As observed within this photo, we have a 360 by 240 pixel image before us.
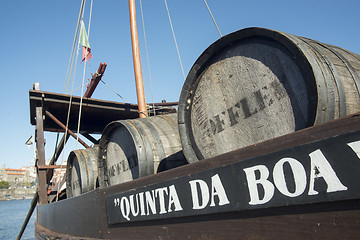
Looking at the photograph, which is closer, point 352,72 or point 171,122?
point 352,72

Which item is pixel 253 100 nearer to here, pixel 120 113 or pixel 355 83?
pixel 355 83

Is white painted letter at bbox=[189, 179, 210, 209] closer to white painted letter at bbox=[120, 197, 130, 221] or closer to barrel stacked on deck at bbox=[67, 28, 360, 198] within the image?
barrel stacked on deck at bbox=[67, 28, 360, 198]

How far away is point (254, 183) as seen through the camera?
145 centimetres

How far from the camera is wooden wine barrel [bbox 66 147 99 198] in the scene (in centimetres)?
514

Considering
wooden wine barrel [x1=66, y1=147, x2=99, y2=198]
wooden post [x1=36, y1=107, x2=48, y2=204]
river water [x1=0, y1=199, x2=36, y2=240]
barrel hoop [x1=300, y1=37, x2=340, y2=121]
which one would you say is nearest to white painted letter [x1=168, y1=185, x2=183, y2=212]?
barrel hoop [x1=300, y1=37, x2=340, y2=121]

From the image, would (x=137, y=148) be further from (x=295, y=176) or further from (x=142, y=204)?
(x=295, y=176)

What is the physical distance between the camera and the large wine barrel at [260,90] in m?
1.72

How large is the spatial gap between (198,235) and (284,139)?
86cm

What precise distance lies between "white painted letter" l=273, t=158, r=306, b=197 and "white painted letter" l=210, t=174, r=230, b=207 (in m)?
0.34

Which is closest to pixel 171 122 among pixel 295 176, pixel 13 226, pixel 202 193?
pixel 202 193

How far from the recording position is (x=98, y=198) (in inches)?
116

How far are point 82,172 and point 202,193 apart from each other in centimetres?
394

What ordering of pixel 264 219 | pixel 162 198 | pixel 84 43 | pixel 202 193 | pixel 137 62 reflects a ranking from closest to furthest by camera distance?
pixel 264 219
pixel 202 193
pixel 162 198
pixel 137 62
pixel 84 43

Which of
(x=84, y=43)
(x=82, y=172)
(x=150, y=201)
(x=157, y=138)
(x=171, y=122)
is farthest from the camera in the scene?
(x=84, y=43)
